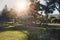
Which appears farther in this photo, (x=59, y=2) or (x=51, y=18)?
(x=51, y=18)

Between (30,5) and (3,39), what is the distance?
18.1 m

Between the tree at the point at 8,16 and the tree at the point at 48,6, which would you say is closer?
the tree at the point at 48,6

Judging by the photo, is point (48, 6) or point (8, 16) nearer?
point (48, 6)

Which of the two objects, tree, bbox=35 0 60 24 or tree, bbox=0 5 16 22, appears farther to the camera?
tree, bbox=0 5 16 22

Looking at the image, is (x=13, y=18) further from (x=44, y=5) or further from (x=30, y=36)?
(x=30, y=36)

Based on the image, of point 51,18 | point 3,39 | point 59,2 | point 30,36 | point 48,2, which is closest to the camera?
point 3,39

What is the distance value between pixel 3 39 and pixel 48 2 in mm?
20691

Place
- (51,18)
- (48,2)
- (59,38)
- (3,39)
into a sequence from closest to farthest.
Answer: (3,39), (59,38), (48,2), (51,18)

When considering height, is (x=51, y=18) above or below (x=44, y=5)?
below

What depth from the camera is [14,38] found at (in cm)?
1278

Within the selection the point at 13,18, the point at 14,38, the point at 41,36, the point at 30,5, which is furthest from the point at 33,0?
the point at 14,38

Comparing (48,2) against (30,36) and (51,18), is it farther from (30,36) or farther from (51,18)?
(30,36)

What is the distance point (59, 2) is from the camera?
29.5 metres

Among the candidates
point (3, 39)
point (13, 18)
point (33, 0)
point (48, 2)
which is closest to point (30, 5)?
point (33, 0)
